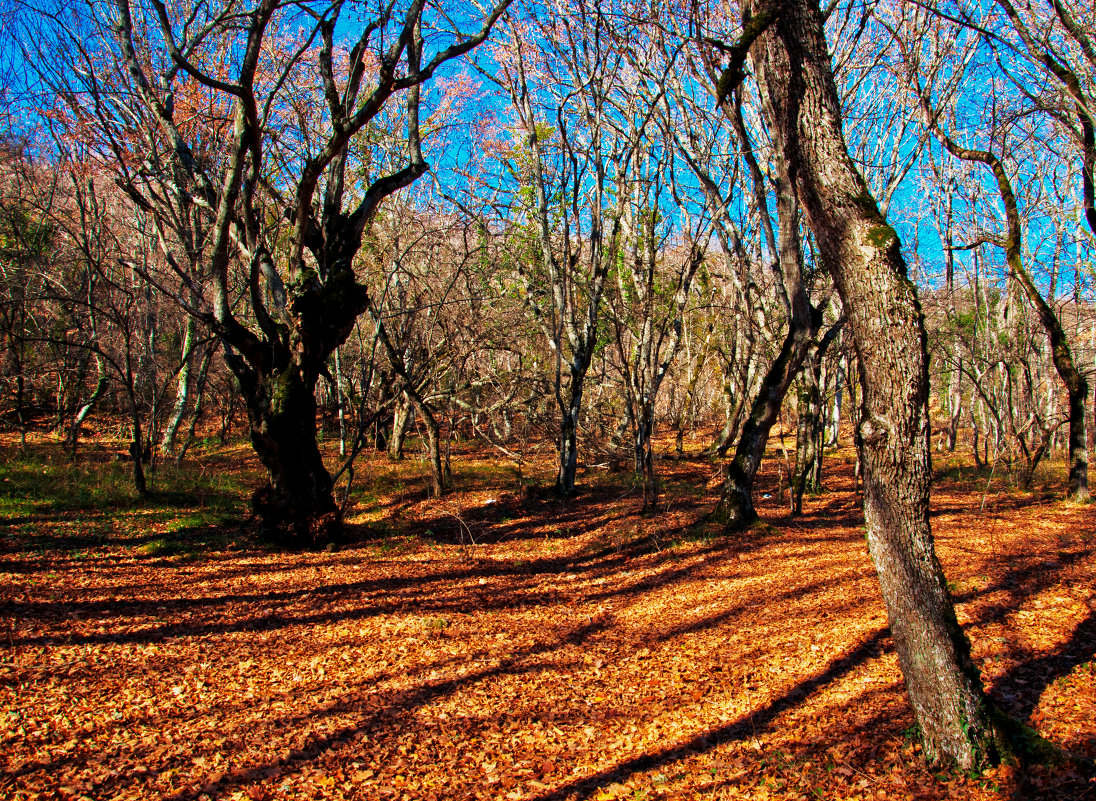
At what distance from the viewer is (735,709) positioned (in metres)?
4.10

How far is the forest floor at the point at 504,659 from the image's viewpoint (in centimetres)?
340

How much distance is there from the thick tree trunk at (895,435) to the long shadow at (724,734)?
38.5 inches

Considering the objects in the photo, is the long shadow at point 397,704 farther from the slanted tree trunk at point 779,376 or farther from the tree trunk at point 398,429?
the tree trunk at point 398,429

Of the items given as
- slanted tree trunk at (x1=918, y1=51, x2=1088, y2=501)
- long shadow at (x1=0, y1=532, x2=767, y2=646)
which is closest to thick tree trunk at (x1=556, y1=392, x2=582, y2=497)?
long shadow at (x1=0, y1=532, x2=767, y2=646)

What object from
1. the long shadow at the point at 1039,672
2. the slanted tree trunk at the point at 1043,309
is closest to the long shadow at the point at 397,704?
the long shadow at the point at 1039,672

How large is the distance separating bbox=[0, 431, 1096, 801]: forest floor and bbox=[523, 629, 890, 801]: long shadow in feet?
0.06

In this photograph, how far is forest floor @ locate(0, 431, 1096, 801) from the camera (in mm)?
3404

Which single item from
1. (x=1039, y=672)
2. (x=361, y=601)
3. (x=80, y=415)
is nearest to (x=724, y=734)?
(x=1039, y=672)

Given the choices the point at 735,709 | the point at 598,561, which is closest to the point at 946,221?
the point at 598,561

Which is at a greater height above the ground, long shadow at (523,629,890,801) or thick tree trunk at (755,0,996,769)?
thick tree trunk at (755,0,996,769)

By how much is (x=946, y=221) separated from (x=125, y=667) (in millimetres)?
15387

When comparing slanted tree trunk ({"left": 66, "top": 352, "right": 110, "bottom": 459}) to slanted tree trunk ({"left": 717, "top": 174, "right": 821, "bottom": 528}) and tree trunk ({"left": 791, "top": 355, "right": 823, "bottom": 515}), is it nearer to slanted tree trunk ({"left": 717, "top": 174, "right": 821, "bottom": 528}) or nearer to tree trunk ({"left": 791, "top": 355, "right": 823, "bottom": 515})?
slanted tree trunk ({"left": 717, "top": 174, "right": 821, "bottom": 528})

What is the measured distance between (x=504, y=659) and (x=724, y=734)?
1893 mm

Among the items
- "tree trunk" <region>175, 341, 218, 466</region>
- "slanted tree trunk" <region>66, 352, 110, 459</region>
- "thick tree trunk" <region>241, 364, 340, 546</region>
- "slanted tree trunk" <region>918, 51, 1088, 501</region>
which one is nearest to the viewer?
"thick tree trunk" <region>241, 364, 340, 546</region>
